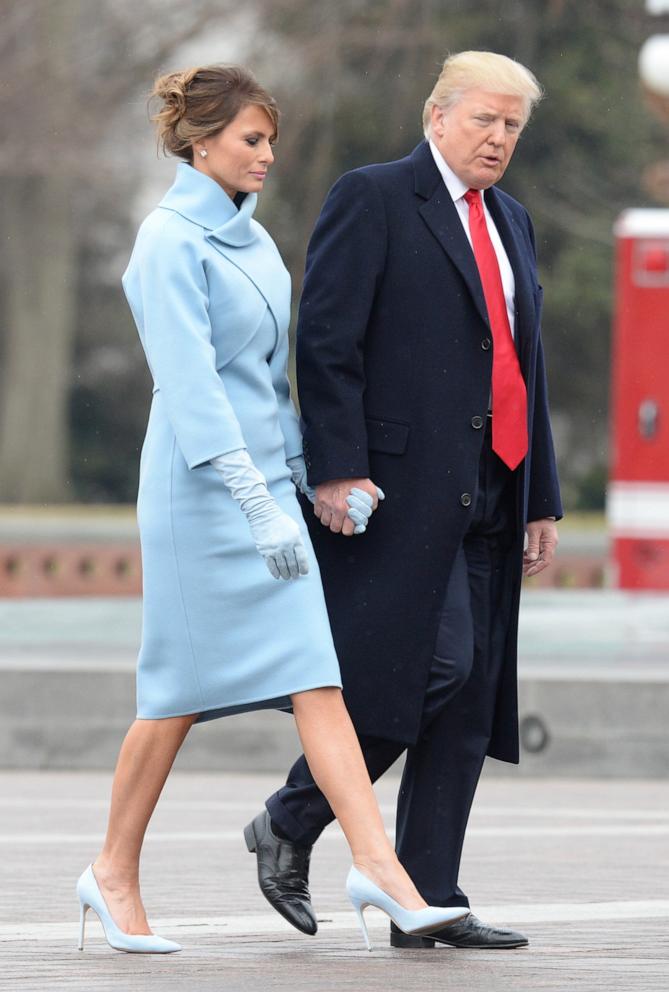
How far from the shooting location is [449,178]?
203 inches

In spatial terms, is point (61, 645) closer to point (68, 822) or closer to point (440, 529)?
point (68, 822)

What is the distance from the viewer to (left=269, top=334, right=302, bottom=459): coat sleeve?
501 centimetres

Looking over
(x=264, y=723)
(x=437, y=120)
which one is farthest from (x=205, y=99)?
(x=264, y=723)

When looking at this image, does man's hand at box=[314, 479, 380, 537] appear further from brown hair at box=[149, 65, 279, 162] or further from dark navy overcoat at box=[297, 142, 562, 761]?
brown hair at box=[149, 65, 279, 162]

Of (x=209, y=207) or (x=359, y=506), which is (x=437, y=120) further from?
(x=359, y=506)

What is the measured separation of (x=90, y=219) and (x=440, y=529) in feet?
112

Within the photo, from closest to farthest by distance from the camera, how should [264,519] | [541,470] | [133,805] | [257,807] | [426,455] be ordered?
1. [264,519]
2. [133,805]
3. [426,455]
4. [541,470]
5. [257,807]

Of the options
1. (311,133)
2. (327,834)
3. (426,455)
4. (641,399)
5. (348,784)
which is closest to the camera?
(348,784)

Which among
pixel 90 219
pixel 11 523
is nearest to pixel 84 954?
pixel 11 523

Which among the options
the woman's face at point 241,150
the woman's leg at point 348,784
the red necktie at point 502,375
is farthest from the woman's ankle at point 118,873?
the woman's face at point 241,150

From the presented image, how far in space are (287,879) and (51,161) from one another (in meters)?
26.5

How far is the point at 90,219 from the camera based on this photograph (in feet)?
126

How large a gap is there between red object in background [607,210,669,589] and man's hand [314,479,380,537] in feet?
35.9

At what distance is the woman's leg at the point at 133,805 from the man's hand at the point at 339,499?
49cm
